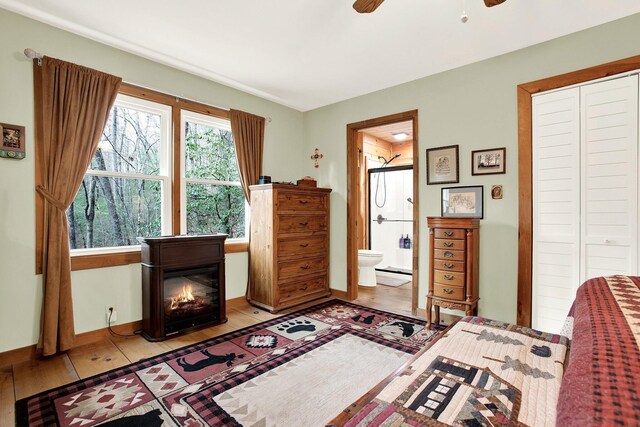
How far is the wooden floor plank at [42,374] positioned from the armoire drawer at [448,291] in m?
2.89

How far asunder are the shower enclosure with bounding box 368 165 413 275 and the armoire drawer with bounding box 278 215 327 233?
232 cm

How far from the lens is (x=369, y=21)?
243 cm

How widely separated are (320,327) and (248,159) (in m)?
2.11

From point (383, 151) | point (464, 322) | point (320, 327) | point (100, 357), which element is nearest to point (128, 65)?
point (100, 357)

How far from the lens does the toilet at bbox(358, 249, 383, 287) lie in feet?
15.4

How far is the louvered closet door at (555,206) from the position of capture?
102 inches

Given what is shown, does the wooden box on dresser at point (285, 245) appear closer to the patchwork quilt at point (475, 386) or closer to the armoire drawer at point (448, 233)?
the armoire drawer at point (448, 233)

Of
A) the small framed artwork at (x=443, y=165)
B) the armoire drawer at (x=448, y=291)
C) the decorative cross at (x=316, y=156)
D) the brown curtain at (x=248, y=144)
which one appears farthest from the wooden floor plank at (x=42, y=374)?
the small framed artwork at (x=443, y=165)

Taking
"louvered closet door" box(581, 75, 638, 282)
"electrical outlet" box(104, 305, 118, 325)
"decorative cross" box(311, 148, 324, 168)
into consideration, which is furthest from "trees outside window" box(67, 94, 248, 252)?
"louvered closet door" box(581, 75, 638, 282)

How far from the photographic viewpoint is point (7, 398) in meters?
1.90

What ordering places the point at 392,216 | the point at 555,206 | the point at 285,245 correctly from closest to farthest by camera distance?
the point at 555,206 → the point at 285,245 → the point at 392,216

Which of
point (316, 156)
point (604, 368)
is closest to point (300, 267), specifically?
point (316, 156)

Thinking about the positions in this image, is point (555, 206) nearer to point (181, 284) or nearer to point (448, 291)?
point (448, 291)

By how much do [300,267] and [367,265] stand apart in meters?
1.32
